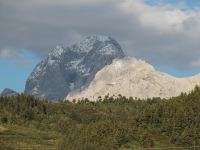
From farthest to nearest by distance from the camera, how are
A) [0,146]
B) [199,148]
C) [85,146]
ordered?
[199,148], [0,146], [85,146]

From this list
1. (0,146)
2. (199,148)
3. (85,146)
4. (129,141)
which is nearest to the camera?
(85,146)

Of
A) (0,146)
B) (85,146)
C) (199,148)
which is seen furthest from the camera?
(199,148)

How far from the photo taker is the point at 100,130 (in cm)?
18912

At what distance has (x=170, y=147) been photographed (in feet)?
610

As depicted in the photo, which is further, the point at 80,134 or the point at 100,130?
the point at 100,130

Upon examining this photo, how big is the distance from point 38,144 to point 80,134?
3474 centimetres

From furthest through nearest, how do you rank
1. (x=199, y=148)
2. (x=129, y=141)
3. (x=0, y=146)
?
(x=129, y=141)
(x=199, y=148)
(x=0, y=146)

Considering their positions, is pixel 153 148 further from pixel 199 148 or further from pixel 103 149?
pixel 103 149

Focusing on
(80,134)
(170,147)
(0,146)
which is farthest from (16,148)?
(170,147)

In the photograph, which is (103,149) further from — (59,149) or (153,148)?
(153,148)

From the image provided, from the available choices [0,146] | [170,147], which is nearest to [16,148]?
[0,146]

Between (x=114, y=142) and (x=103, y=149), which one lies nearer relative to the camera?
(x=103, y=149)

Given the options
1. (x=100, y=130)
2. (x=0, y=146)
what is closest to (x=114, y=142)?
(x=100, y=130)

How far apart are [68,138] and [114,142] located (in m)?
24.9
